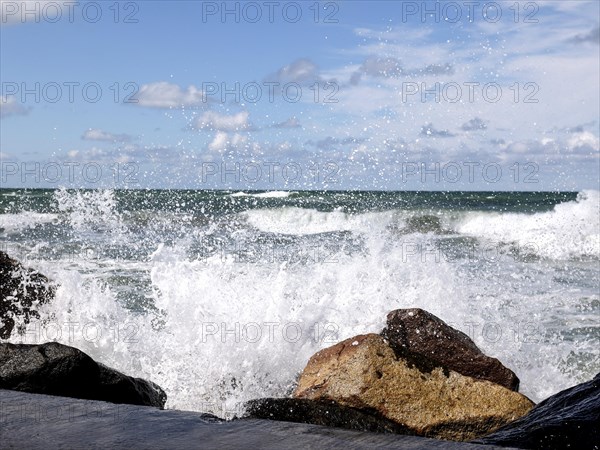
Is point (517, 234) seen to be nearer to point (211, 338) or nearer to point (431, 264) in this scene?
point (431, 264)

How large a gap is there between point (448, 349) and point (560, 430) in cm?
237

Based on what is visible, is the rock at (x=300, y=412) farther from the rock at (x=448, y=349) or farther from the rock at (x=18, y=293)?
the rock at (x=18, y=293)

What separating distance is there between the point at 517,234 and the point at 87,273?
13759mm

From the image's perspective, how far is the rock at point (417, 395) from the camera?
4.41m

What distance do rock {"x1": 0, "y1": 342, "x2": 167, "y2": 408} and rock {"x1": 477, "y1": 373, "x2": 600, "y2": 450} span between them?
2026 millimetres

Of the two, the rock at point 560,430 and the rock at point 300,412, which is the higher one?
the rock at point 560,430

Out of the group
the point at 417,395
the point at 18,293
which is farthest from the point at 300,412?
the point at 18,293

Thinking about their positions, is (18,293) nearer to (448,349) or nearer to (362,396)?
(362,396)

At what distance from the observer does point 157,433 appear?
2.54 meters

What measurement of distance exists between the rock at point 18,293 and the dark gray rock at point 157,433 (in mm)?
3279

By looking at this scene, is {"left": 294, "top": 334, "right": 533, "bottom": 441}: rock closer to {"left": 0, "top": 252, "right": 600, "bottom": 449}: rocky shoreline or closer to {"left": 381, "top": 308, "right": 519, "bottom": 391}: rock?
{"left": 0, "top": 252, "right": 600, "bottom": 449}: rocky shoreline

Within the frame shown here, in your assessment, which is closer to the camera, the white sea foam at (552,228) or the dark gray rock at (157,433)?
the dark gray rock at (157,433)

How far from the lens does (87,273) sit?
1105 centimetres

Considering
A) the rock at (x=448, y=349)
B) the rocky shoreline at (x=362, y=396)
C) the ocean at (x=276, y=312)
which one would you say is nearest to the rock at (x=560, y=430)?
the rocky shoreline at (x=362, y=396)
